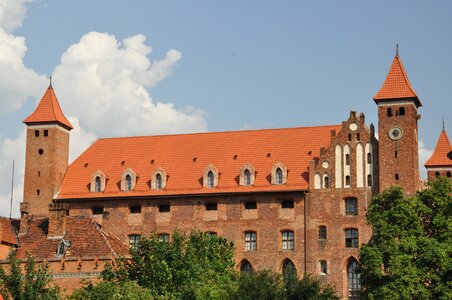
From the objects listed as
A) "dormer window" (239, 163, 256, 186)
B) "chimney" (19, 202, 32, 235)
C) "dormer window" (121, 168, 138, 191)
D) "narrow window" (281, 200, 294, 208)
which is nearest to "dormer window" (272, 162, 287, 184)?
"narrow window" (281, 200, 294, 208)

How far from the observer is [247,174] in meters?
74.8

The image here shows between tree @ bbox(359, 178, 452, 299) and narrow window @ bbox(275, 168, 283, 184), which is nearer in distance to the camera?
tree @ bbox(359, 178, 452, 299)

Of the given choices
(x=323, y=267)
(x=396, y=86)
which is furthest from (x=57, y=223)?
(x=396, y=86)

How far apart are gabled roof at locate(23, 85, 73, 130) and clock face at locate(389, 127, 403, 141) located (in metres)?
24.4

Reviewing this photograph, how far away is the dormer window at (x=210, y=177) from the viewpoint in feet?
247

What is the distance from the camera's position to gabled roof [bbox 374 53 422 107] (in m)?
72.6

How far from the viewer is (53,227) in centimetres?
6700

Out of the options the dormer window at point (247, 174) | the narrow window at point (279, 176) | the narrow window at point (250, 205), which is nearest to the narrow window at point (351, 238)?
the narrow window at point (279, 176)

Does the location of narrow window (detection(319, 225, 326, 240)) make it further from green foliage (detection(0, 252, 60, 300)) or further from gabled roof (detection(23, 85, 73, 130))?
green foliage (detection(0, 252, 60, 300))

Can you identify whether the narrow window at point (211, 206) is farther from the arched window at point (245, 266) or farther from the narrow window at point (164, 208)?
the arched window at point (245, 266)

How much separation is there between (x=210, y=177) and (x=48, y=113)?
1380 centimetres

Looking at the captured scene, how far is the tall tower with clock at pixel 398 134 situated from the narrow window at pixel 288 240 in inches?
268

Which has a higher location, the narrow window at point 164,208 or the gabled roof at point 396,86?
the gabled roof at point 396,86

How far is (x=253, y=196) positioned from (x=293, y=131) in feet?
24.4
